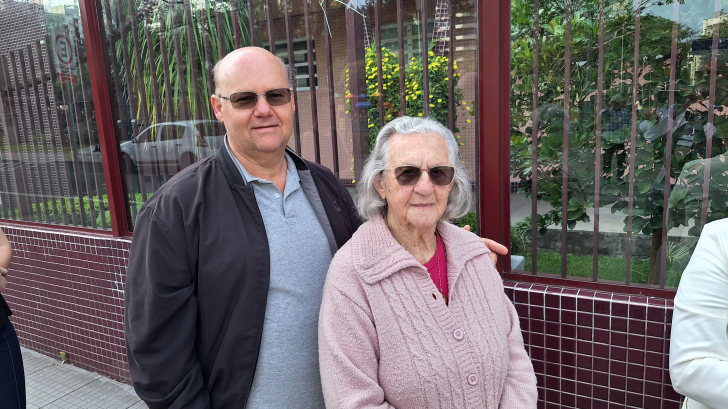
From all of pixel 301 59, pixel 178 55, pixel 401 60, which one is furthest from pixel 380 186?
pixel 178 55

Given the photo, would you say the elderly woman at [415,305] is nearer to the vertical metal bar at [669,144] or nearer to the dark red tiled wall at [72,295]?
the vertical metal bar at [669,144]

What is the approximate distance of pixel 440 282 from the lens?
1752mm

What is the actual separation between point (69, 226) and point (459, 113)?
3442 mm

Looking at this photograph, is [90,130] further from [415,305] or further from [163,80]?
[415,305]

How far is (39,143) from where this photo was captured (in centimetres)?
435

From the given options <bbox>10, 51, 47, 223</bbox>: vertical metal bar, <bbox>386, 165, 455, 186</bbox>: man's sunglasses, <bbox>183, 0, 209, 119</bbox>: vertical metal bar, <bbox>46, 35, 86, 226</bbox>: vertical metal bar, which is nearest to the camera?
<bbox>386, 165, 455, 186</bbox>: man's sunglasses

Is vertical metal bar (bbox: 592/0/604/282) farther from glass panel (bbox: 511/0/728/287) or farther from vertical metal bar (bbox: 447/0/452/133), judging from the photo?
vertical metal bar (bbox: 447/0/452/133)

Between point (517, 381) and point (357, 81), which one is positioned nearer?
point (517, 381)

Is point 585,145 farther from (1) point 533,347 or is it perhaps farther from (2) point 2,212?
(2) point 2,212

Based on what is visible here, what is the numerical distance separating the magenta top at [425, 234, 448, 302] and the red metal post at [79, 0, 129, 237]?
2.92 m

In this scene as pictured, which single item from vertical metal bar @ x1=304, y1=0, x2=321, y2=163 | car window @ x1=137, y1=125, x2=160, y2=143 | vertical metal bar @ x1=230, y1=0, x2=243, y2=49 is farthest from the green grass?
car window @ x1=137, y1=125, x2=160, y2=143

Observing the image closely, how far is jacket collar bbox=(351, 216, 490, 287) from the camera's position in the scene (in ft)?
5.13

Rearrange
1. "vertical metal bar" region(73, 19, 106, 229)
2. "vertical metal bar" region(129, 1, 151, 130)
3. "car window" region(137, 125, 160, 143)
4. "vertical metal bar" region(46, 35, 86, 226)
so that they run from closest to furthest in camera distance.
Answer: "vertical metal bar" region(129, 1, 151, 130) → "car window" region(137, 125, 160, 143) → "vertical metal bar" region(73, 19, 106, 229) → "vertical metal bar" region(46, 35, 86, 226)

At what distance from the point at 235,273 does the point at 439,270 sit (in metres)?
0.71
